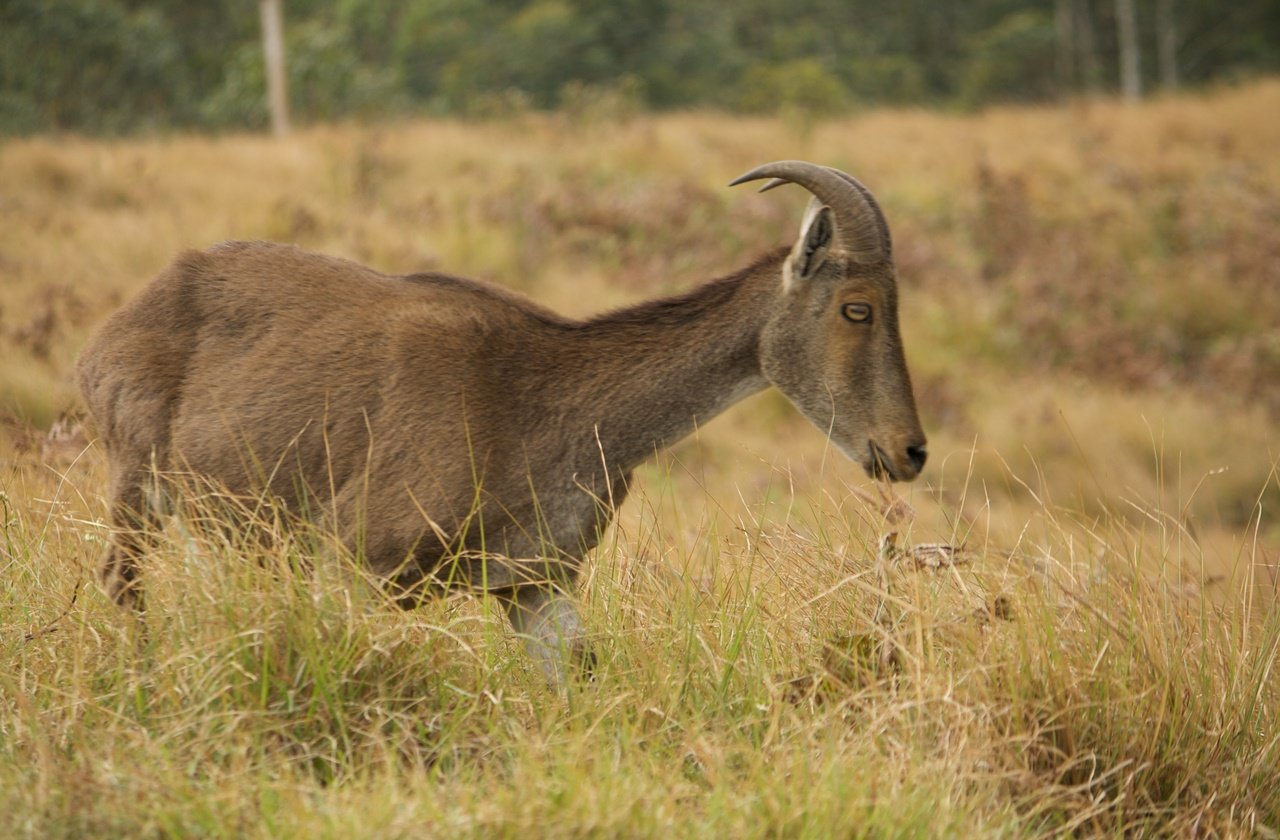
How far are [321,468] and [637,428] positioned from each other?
44.5 inches

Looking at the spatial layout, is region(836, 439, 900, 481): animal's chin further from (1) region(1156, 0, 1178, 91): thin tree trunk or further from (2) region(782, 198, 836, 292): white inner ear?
(1) region(1156, 0, 1178, 91): thin tree trunk

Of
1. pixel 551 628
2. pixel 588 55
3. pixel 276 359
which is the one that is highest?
pixel 276 359

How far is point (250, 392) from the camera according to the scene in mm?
5074

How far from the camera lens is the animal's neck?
5160 mm

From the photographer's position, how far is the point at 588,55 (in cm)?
3303

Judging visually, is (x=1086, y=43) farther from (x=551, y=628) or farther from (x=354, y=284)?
(x=551, y=628)

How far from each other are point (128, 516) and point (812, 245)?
269 cm

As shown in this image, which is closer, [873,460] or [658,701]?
[658,701]

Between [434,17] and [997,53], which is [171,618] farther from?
[997,53]

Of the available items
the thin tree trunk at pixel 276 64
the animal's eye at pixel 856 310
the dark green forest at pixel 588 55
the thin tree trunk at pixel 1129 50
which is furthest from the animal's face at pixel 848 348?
the thin tree trunk at pixel 1129 50

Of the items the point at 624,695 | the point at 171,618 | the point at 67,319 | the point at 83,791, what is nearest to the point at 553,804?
the point at 624,695

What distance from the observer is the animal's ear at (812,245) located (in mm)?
5180

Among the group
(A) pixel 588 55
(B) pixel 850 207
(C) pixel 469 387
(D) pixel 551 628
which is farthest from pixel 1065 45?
(D) pixel 551 628

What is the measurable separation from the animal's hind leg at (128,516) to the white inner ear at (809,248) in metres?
2.43
